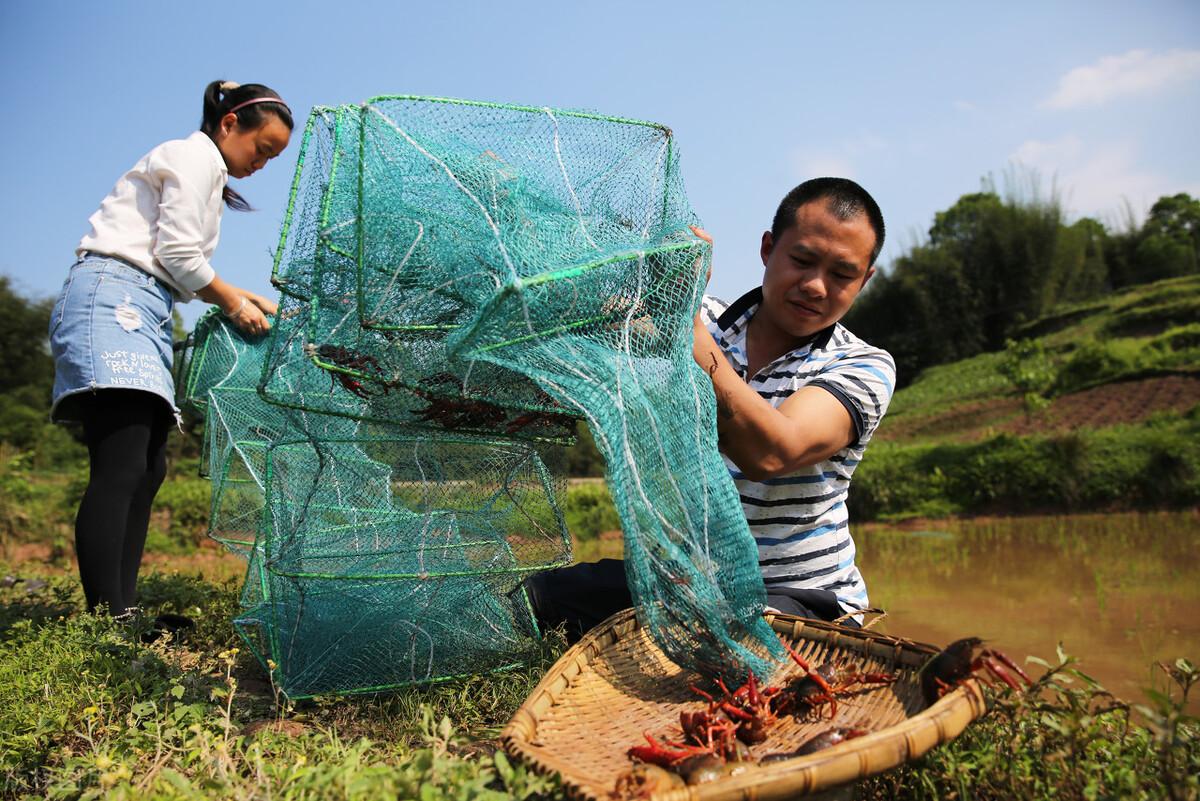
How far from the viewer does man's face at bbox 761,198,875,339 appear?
2672 millimetres

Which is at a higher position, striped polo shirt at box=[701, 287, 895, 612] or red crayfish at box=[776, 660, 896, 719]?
striped polo shirt at box=[701, 287, 895, 612]

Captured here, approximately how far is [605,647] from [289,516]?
115cm

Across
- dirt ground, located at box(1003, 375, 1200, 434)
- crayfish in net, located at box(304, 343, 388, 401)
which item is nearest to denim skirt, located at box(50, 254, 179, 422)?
crayfish in net, located at box(304, 343, 388, 401)

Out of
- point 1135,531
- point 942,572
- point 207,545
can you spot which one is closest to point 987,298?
point 1135,531

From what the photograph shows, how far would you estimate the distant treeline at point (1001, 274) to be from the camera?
3603 centimetres

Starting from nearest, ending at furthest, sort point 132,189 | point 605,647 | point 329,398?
point 605,647 → point 329,398 → point 132,189

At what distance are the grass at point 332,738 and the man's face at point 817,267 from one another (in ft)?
4.05

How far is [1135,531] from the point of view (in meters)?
11.1

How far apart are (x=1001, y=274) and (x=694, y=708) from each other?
3963cm

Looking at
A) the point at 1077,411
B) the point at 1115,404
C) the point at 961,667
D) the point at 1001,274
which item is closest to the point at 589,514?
the point at 961,667

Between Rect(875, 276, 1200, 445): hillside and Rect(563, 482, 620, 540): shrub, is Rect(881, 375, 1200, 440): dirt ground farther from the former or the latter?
Rect(563, 482, 620, 540): shrub

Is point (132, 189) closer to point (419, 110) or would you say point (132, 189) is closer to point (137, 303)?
point (137, 303)

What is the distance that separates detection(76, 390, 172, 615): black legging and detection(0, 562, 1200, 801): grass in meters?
0.16

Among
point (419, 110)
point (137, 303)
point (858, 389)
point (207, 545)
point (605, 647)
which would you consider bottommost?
point (207, 545)
